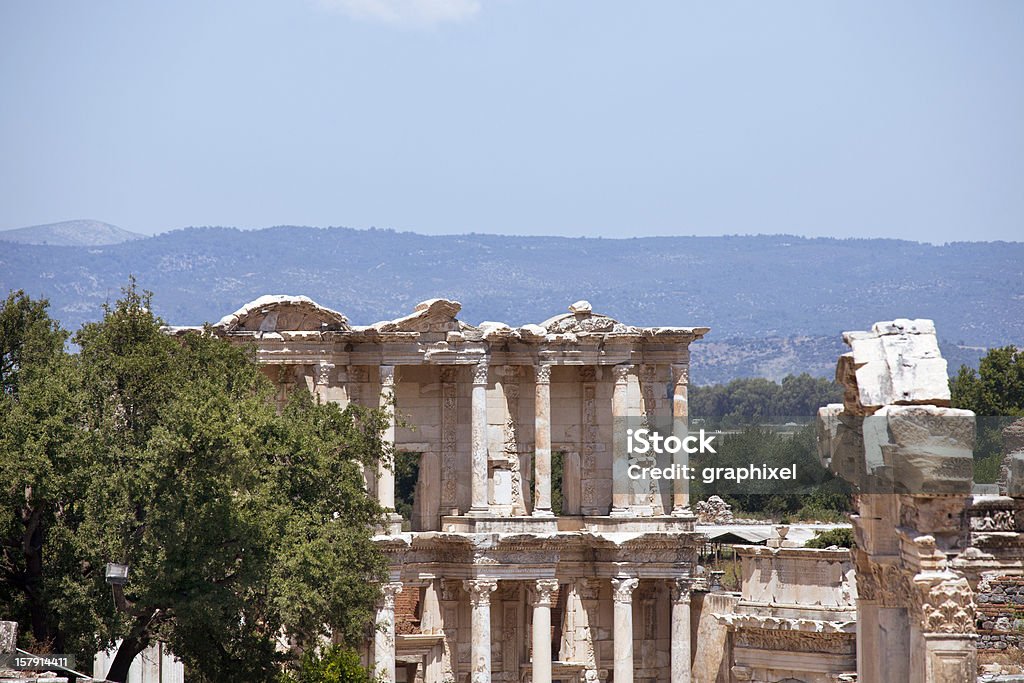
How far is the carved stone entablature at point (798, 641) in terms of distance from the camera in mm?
39000

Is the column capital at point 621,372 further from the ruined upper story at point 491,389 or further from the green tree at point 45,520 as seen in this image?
the green tree at point 45,520

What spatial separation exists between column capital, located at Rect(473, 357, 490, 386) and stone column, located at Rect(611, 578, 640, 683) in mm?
4968

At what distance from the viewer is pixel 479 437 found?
44531 millimetres

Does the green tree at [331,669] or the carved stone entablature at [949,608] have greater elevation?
the carved stone entablature at [949,608]

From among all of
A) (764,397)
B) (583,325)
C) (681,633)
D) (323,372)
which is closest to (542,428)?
(583,325)

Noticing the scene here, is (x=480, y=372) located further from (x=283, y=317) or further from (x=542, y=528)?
(x=283, y=317)

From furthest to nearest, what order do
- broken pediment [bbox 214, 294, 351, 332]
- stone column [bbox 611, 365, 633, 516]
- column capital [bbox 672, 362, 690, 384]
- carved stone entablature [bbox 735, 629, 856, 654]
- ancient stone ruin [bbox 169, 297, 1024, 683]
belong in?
column capital [bbox 672, 362, 690, 384], stone column [bbox 611, 365, 633, 516], broken pediment [bbox 214, 294, 351, 332], ancient stone ruin [bbox 169, 297, 1024, 683], carved stone entablature [bbox 735, 629, 856, 654]

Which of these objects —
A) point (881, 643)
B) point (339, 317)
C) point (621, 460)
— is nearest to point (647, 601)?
point (621, 460)

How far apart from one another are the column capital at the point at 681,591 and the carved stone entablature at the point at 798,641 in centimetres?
377

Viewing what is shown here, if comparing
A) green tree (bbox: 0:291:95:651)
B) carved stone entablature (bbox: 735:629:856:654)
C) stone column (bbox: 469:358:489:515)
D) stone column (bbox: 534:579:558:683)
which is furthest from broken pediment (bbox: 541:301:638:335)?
green tree (bbox: 0:291:95:651)

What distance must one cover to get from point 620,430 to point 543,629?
4.74 metres

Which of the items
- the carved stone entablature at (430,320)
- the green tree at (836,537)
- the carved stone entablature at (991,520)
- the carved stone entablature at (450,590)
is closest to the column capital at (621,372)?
the carved stone entablature at (430,320)

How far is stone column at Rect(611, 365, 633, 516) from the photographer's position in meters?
45.8

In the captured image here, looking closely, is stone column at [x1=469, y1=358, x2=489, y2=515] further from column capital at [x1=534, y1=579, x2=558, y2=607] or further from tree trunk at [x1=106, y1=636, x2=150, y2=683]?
tree trunk at [x1=106, y1=636, x2=150, y2=683]
